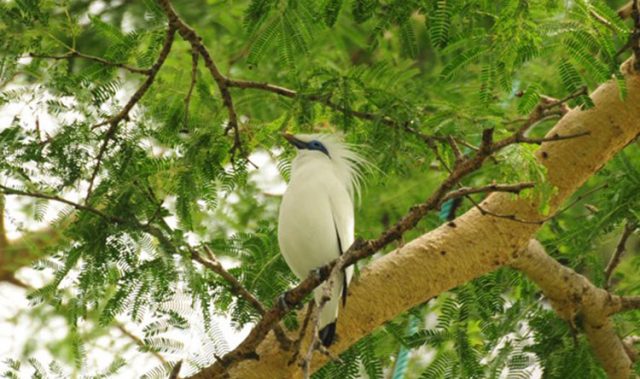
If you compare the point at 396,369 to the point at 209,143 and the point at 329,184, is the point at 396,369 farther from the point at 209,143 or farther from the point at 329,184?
the point at 209,143

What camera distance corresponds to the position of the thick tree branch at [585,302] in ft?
14.7

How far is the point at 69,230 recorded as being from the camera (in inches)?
148

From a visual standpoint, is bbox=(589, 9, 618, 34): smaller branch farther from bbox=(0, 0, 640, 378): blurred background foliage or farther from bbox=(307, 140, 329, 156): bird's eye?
bbox=(307, 140, 329, 156): bird's eye

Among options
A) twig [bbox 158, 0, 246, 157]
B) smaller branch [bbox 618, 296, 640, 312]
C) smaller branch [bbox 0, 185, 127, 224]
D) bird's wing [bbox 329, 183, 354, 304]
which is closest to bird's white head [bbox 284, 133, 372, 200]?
bird's wing [bbox 329, 183, 354, 304]

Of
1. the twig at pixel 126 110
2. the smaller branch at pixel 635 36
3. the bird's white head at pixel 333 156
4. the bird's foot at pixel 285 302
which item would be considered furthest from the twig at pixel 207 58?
the smaller branch at pixel 635 36

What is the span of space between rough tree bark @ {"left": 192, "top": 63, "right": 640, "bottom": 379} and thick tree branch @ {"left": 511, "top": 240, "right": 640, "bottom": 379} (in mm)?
328

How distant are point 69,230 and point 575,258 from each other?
2.27 meters

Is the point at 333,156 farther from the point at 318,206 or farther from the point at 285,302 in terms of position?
the point at 285,302

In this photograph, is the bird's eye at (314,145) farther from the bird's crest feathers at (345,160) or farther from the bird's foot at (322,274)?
the bird's foot at (322,274)

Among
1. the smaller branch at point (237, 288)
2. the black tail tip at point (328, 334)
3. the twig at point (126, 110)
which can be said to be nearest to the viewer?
the smaller branch at point (237, 288)

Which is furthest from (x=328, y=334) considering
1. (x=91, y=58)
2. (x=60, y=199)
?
(x=91, y=58)

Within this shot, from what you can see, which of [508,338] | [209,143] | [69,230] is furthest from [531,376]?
[69,230]

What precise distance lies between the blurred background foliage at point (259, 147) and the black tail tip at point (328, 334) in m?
0.12

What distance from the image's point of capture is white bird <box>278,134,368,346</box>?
4277mm
